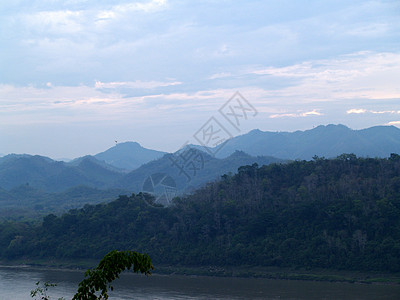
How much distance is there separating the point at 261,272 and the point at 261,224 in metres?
3.09

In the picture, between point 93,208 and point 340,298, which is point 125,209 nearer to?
point 93,208

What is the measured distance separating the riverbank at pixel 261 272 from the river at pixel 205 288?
45 centimetres

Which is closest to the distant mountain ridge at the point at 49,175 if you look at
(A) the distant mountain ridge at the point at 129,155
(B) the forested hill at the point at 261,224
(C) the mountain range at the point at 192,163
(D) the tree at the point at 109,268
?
(C) the mountain range at the point at 192,163

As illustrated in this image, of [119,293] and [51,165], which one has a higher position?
[51,165]

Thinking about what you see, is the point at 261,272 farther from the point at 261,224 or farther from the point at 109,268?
the point at 109,268

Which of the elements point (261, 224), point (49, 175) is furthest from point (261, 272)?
point (49, 175)

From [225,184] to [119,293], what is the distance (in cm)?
1328

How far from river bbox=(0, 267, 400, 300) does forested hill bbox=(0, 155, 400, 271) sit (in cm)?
182

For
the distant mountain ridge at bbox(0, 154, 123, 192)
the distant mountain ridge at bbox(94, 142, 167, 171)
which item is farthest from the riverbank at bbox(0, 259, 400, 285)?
the distant mountain ridge at bbox(94, 142, 167, 171)

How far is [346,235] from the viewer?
22578 millimetres

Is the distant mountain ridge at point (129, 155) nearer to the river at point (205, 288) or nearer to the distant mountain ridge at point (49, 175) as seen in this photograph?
the distant mountain ridge at point (49, 175)

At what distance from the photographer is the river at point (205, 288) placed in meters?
18.2

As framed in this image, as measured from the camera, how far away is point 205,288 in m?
20.3

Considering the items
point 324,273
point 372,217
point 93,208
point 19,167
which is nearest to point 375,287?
point 324,273
